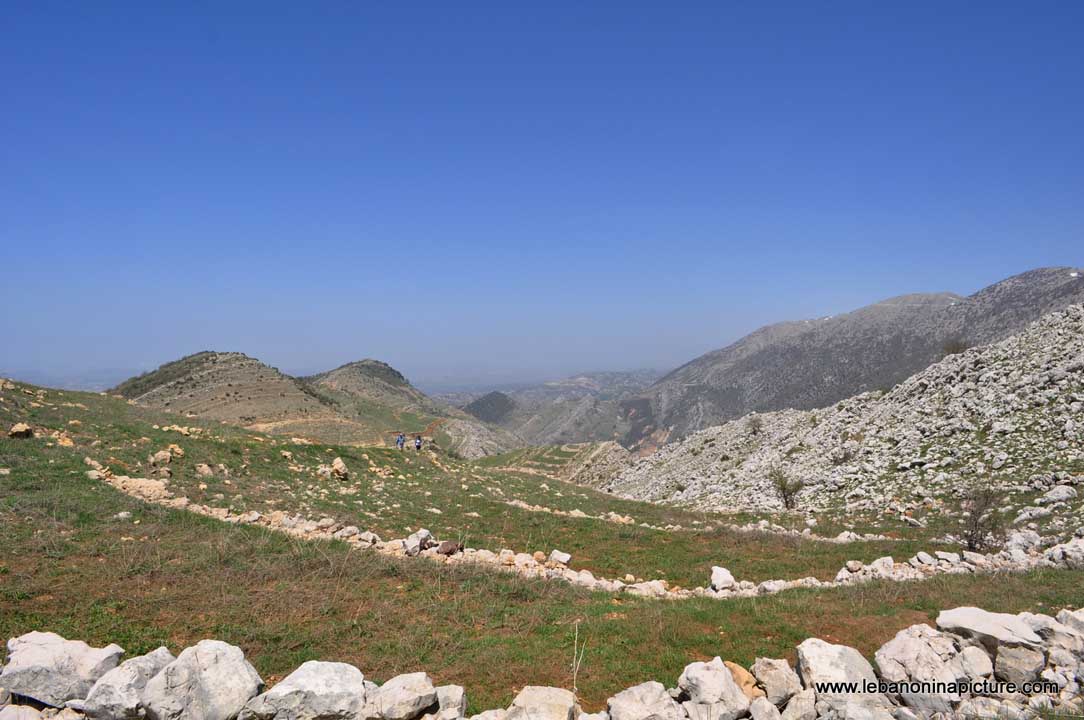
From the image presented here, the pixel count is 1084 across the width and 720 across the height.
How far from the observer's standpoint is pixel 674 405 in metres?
166

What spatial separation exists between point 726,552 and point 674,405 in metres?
152

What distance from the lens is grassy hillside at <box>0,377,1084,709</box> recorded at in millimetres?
9273

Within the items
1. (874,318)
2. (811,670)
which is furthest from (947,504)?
(874,318)

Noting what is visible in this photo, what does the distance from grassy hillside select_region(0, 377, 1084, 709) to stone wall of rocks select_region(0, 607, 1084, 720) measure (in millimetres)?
1234

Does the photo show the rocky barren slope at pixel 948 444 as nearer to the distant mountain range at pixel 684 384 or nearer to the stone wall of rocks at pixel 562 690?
the stone wall of rocks at pixel 562 690

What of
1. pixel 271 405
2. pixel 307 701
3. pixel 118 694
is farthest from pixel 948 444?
pixel 271 405

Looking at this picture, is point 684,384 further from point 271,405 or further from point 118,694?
point 118,694

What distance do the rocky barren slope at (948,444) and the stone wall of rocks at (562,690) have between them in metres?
13.2

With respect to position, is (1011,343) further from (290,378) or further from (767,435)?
(290,378)

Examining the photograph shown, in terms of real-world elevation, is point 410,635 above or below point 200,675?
below

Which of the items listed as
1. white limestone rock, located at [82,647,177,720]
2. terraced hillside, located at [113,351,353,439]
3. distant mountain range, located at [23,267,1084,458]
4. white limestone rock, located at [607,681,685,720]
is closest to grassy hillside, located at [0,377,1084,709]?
white limestone rock, located at [607,681,685,720]

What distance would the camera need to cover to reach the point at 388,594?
11883 millimetres

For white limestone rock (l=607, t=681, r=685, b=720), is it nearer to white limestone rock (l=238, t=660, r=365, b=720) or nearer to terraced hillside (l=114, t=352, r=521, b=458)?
white limestone rock (l=238, t=660, r=365, b=720)

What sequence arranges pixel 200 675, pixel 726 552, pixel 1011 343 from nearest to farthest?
pixel 200 675
pixel 726 552
pixel 1011 343
